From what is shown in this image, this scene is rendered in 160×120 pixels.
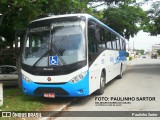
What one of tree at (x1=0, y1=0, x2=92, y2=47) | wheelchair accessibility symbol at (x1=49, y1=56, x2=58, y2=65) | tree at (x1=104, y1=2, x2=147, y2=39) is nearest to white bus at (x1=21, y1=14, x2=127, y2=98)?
wheelchair accessibility symbol at (x1=49, y1=56, x2=58, y2=65)

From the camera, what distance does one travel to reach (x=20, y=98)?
10875 millimetres

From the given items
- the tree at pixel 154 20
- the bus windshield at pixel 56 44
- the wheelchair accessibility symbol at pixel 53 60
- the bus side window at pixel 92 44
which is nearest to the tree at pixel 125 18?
the tree at pixel 154 20

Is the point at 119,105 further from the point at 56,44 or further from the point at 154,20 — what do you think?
the point at 154,20

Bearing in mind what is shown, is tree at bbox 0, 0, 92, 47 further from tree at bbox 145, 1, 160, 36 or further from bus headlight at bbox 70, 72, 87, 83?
tree at bbox 145, 1, 160, 36

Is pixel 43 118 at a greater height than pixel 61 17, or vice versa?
pixel 61 17

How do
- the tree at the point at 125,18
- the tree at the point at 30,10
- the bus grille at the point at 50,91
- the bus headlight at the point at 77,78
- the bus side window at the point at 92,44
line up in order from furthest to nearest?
1. the tree at the point at 125,18
2. the tree at the point at 30,10
3. the bus side window at the point at 92,44
4. the bus grille at the point at 50,91
5. the bus headlight at the point at 77,78

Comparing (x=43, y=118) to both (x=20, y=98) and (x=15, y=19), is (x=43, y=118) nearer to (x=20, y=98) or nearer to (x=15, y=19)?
(x=20, y=98)

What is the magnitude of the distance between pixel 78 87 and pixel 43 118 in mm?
1938

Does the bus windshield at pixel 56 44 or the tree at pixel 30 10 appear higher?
the tree at pixel 30 10

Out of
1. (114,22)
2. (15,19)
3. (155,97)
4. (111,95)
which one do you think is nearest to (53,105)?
(111,95)

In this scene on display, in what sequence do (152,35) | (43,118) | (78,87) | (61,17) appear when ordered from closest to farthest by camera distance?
(43,118) → (78,87) → (61,17) → (152,35)

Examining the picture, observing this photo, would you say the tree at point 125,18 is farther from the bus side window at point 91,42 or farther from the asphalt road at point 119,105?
the bus side window at point 91,42

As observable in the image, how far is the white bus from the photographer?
9.39 meters

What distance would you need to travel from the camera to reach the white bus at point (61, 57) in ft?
30.8
